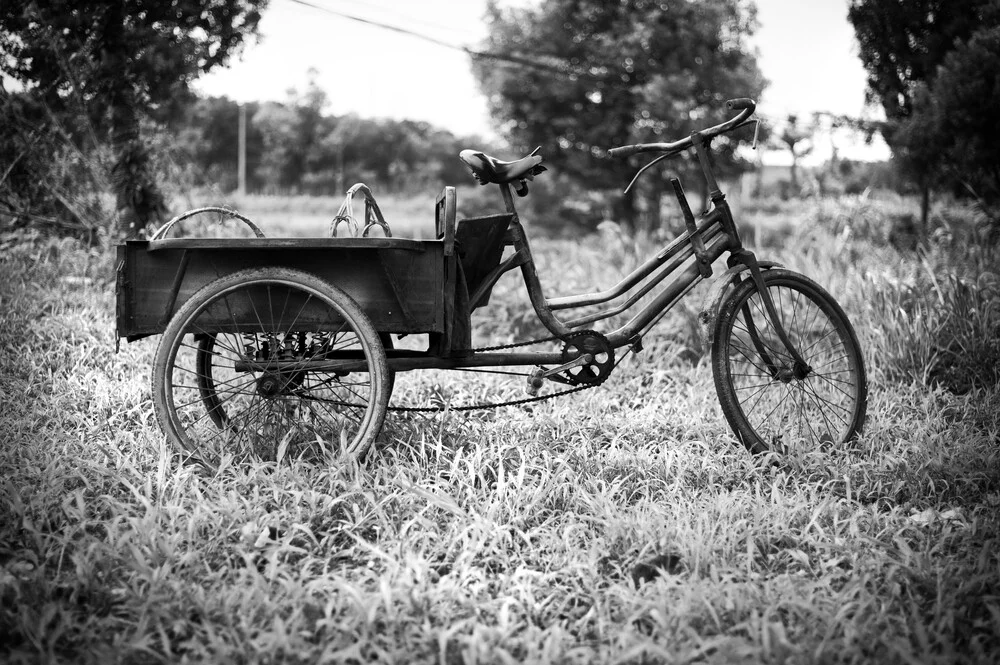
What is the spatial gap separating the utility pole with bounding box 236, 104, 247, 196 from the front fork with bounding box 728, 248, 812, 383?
39210 mm

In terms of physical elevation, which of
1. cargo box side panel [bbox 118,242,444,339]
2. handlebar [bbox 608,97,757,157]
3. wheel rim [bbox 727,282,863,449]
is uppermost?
handlebar [bbox 608,97,757,157]

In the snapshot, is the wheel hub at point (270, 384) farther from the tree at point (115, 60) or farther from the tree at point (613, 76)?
the tree at point (613, 76)

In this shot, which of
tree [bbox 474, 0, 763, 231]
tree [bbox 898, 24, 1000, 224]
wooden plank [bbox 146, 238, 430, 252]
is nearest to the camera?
wooden plank [bbox 146, 238, 430, 252]

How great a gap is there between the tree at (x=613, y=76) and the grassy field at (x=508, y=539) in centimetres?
1579

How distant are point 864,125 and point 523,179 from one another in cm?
791

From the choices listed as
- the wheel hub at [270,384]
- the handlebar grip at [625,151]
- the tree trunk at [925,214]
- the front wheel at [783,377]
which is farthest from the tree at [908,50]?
the wheel hub at [270,384]

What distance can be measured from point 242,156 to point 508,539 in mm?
41741

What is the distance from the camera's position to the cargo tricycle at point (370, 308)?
2537 mm

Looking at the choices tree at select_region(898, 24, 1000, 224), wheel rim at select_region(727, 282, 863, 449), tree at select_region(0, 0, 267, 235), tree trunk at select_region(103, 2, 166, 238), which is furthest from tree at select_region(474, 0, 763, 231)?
wheel rim at select_region(727, 282, 863, 449)

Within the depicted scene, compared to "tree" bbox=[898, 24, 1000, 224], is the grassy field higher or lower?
lower

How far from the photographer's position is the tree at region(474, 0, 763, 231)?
1862 centimetres

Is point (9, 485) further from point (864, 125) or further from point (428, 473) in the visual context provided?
point (864, 125)

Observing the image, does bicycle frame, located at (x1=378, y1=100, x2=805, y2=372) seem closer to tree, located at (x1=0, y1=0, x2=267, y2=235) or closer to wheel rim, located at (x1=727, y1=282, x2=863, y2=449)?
wheel rim, located at (x1=727, y1=282, x2=863, y2=449)

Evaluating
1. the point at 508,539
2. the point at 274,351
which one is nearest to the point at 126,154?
the point at 274,351
